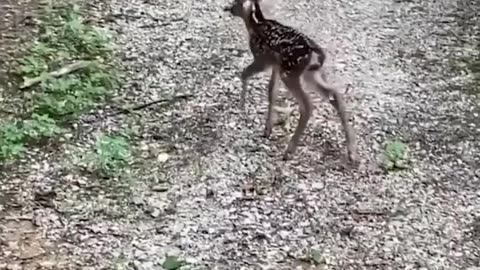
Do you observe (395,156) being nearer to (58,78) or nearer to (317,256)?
(317,256)

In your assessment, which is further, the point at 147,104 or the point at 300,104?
the point at 147,104

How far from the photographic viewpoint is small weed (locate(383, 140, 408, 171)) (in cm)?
413

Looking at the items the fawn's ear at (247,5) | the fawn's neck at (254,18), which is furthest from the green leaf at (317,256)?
the fawn's ear at (247,5)

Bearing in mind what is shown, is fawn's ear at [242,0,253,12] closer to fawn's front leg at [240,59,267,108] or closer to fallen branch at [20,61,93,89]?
fawn's front leg at [240,59,267,108]

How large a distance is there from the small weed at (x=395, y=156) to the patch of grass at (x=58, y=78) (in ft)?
4.62

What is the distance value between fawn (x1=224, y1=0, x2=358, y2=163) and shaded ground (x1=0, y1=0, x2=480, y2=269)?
0.39 ft

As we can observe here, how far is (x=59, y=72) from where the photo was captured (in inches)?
191

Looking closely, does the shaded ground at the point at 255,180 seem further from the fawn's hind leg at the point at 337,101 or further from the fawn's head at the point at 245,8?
the fawn's head at the point at 245,8

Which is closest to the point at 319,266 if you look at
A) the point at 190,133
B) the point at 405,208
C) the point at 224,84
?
the point at 405,208

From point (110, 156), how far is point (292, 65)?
894 mm

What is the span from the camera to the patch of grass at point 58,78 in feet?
14.4

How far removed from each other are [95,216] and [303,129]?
3.20 ft

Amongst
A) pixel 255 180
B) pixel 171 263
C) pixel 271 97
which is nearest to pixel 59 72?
pixel 271 97

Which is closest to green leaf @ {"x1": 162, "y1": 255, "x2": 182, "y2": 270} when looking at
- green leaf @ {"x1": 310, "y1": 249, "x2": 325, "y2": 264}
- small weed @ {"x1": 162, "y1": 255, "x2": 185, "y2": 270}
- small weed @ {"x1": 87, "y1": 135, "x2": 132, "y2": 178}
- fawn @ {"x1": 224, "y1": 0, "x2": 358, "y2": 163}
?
small weed @ {"x1": 162, "y1": 255, "x2": 185, "y2": 270}
